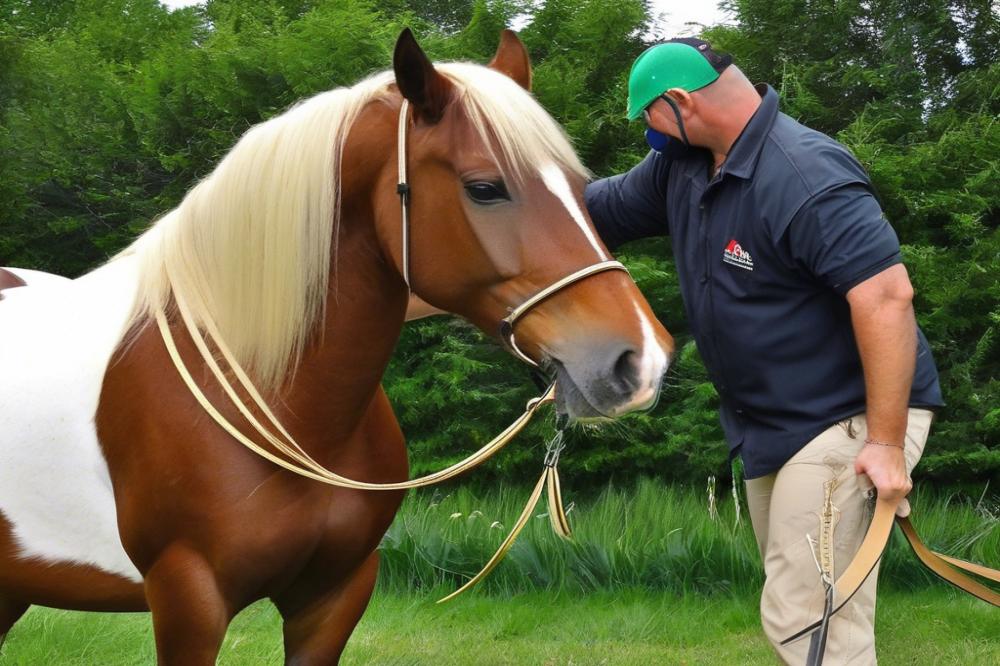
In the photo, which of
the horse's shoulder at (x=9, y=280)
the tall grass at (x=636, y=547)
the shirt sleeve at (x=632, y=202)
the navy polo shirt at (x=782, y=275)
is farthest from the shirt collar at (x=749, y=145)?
the tall grass at (x=636, y=547)

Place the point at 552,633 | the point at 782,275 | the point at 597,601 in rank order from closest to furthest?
the point at 782,275 → the point at 552,633 → the point at 597,601

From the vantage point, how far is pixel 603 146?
5.83 m

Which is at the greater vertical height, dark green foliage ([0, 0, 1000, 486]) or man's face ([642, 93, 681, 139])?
man's face ([642, 93, 681, 139])

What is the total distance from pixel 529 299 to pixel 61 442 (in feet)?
4.19

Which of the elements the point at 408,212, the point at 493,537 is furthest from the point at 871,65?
the point at 408,212

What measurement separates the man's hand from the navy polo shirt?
19 centimetres

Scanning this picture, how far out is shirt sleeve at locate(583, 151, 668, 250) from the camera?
9.89 feet

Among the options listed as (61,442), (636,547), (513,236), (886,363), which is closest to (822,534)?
(886,363)

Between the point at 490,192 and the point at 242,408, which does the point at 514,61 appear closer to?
the point at 490,192

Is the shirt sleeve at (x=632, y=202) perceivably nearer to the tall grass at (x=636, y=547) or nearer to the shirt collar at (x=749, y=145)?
the shirt collar at (x=749, y=145)

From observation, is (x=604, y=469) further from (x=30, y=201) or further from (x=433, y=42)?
(x=30, y=201)

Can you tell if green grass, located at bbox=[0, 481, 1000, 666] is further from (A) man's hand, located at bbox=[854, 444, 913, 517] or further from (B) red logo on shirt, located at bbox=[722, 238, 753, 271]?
(B) red logo on shirt, located at bbox=[722, 238, 753, 271]

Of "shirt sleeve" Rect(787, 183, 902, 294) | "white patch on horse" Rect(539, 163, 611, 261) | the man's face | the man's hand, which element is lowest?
the man's hand

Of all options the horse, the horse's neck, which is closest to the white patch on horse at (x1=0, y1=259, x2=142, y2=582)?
the horse
